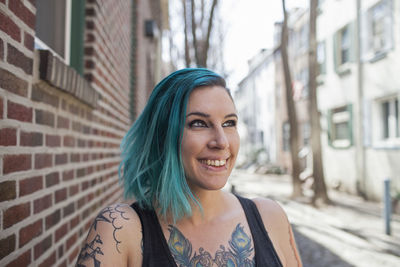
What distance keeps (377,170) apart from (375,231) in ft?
14.5

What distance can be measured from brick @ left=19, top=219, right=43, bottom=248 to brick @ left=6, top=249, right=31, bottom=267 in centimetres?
5

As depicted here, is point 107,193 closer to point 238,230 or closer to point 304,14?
point 238,230

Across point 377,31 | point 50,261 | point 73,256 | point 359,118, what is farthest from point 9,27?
point 359,118

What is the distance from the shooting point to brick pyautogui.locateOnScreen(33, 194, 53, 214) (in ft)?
5.41

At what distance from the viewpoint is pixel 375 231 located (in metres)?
6.89

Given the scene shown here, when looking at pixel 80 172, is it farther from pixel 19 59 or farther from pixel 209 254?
pixel 209 254

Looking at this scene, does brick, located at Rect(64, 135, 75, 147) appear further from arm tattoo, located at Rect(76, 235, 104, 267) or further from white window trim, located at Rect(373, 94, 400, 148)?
white window trim, located at Rect(373, 94, 400, 148)

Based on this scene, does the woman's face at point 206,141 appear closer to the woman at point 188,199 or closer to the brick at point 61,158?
the woman at point 188,199

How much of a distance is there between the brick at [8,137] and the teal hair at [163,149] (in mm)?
596

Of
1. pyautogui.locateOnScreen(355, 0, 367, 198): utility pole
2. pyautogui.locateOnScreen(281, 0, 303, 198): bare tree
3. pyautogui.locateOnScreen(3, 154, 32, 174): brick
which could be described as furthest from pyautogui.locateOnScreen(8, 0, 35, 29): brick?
pyautogui.locateOnScreen(355, 0, 367, 198): utility pole

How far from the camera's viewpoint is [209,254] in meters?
1.62

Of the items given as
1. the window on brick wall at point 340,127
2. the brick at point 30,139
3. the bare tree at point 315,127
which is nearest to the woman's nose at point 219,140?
the brick at point 30,139

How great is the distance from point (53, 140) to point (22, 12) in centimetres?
71

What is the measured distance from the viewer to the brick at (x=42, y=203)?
5.41ft
